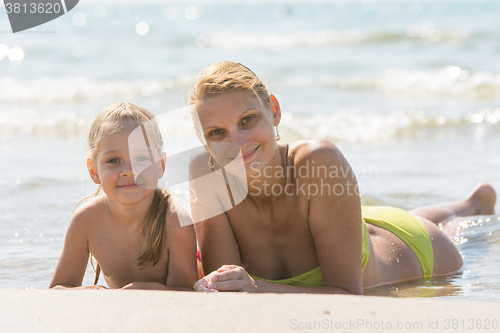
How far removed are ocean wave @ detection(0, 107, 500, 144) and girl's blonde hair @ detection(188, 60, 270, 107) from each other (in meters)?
4.56

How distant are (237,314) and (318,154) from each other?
3.29 ft

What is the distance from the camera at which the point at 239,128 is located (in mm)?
2664

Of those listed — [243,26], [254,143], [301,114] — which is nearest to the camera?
[254,143]

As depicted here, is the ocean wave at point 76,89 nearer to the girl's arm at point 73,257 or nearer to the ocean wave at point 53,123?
the ocean wave at point 53,123

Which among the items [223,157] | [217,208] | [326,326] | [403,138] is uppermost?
[223,157]

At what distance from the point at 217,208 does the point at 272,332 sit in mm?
1141

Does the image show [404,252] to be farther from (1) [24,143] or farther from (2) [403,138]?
(1) [24,143]

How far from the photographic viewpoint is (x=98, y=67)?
45.0 feet

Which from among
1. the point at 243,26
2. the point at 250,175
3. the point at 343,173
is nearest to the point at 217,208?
the point at 250,175

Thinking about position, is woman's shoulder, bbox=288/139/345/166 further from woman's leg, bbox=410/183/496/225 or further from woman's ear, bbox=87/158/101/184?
woman's leg, bbox=410/183/496/225

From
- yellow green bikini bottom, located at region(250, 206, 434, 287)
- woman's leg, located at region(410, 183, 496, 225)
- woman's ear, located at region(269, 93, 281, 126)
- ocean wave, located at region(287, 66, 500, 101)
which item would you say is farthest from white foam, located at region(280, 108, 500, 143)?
woman's ear, located at region(269, 93, 281, 126)

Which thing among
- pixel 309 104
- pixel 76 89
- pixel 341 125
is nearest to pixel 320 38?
pixel 309 104

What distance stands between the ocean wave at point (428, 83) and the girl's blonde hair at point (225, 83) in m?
8.17

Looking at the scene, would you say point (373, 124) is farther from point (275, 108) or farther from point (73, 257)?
point (73, 257)
